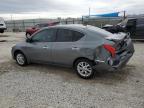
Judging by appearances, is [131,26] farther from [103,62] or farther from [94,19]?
[94,19]

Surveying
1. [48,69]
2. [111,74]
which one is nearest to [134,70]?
[111,74]

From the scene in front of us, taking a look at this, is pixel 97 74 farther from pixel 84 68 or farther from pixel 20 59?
pixel 20 59

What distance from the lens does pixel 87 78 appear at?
6238 mm

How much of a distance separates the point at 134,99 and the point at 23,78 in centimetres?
332

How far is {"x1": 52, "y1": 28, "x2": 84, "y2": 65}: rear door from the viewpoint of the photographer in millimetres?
6352

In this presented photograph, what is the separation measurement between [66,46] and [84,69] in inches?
35.4

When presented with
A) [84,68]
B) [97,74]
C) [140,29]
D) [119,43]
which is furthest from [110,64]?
[140,29]

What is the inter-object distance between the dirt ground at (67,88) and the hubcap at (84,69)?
230mm

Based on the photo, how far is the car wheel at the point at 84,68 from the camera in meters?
6.11

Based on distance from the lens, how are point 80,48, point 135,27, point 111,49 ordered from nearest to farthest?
point 111,49
point 80,48
point 135,27

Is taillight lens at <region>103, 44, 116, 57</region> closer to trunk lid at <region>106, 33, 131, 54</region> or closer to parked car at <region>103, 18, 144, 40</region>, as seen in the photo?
trunk lid at <region>106, 33, 131, 54</region>

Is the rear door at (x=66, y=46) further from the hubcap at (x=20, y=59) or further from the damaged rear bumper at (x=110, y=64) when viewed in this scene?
the hubcap at (x=20, y=59)

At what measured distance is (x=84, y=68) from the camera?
6.21m

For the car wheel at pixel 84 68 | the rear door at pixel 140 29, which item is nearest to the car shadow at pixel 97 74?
the car wheel at pixel 84 68
